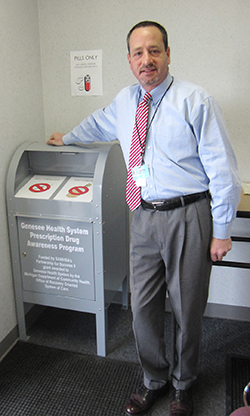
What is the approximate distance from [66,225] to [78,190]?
0.71 feet

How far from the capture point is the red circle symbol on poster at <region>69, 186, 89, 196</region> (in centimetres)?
202

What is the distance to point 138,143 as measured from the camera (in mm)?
1566

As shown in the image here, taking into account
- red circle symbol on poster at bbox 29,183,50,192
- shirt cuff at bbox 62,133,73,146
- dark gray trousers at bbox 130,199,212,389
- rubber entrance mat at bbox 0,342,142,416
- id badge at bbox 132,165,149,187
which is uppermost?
shirt cuff at bbox 62,133,73,146

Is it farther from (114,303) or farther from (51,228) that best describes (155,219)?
(114,303)

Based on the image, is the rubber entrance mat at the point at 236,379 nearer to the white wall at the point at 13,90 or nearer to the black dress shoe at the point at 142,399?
the black dress shoe at the point at 142,399

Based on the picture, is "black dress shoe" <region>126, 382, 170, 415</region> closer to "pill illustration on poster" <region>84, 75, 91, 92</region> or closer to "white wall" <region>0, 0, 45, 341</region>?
"white wall" <region>0, 0, 45, 341</region>

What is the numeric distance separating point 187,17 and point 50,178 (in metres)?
1.32

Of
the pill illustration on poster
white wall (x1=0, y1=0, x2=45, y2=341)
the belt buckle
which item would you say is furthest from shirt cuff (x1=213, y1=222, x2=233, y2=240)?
the pill illustration on poster

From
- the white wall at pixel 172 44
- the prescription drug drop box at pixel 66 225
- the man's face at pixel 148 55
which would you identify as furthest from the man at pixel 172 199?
the white wall at pixel 172 44

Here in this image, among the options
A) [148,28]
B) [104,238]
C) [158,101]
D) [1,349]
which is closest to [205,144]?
[158,101]

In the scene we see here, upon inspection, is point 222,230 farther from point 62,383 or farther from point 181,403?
point 62,383

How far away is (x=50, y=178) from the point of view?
2.20m

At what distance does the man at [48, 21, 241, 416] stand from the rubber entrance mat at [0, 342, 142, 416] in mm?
161

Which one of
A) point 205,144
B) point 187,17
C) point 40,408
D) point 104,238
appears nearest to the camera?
point 205,144
